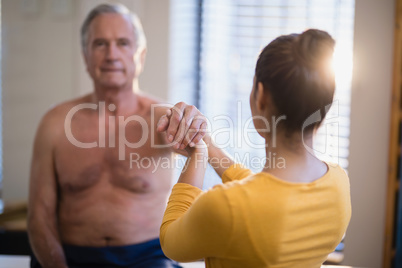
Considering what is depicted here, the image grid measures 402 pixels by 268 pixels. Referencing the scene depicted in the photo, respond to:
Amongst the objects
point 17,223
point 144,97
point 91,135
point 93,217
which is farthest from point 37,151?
point 17,223

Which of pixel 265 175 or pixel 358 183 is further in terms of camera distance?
pixel 358 183

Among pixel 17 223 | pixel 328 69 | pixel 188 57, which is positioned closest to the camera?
pixel 328 69

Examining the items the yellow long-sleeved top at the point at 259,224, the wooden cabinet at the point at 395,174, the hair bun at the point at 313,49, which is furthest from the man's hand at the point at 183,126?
the wooden cabinet at the point at 395,174

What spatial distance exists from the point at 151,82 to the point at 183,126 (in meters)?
1.63

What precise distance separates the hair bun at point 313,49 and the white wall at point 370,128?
1.54 metres

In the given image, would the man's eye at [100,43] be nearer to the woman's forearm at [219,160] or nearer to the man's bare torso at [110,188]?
the man's bare torso at [110,188]

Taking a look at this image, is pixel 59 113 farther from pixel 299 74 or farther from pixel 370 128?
pixel 370 128

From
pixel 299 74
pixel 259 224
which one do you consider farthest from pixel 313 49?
pixel 259 224

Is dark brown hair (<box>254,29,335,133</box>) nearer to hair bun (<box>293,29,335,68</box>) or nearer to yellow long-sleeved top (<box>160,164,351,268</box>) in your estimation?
hair bun (<box>293,29,335,68</box>)

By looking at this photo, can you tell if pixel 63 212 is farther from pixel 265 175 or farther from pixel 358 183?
pixel 358 183

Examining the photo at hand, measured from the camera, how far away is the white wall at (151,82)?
2.16m

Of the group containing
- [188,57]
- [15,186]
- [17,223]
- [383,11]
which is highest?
[383,11]

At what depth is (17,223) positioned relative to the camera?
2.52 metres

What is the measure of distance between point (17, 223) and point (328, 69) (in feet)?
7.62
